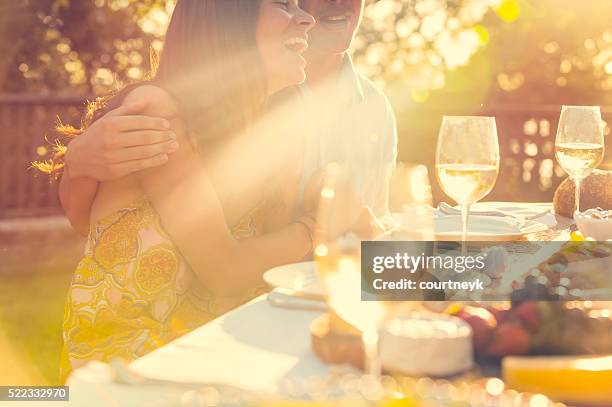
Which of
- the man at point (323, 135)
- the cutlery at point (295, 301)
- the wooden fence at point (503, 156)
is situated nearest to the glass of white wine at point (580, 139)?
the man at point (323, 135)

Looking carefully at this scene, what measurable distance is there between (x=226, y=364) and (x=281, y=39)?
1203 millimetres

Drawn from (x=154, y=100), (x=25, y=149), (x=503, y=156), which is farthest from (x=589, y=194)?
(x=25, y=149)

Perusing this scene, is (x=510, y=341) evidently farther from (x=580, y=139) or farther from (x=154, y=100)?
(x=580, y=139)

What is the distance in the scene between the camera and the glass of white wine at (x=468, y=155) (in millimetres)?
1492

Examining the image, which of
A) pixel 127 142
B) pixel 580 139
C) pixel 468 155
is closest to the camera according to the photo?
pixel 468 155

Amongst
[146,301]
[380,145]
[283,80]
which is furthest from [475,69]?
[146,301]

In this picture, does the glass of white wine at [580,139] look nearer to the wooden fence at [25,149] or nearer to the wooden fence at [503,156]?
the wooden fence at [503,156]

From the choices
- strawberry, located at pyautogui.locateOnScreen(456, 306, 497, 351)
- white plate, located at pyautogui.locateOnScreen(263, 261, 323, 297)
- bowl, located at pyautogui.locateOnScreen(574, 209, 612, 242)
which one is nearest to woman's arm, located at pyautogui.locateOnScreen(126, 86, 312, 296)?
white plate, located at pyautogui.locateOnScreen(263, 261, 323, 297)

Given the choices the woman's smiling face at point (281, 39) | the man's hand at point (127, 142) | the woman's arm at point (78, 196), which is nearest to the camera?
the man's hand at point (127, 142)

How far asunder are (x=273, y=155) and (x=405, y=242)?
826 mm

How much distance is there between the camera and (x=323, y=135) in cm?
297

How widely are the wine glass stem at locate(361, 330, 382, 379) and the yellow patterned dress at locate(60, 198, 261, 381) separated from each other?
88cm

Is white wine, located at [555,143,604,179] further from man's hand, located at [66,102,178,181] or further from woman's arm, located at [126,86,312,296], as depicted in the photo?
man's hand, located at [66,102,178,181]

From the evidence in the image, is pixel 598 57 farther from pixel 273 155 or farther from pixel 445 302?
pixel 445 302
